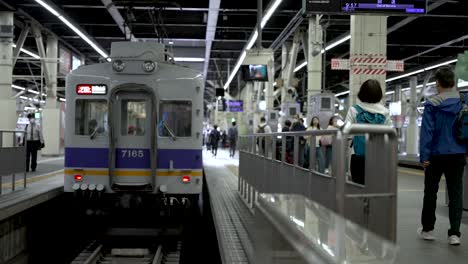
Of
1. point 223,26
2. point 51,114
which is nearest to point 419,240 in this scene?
point 223,26

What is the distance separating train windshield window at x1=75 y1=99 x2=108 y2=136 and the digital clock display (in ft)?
15.4

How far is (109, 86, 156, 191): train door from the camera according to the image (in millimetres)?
9133

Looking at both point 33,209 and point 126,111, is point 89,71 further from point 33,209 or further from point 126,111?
point 33,209

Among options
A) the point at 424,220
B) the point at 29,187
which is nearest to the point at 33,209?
the point at 29,187

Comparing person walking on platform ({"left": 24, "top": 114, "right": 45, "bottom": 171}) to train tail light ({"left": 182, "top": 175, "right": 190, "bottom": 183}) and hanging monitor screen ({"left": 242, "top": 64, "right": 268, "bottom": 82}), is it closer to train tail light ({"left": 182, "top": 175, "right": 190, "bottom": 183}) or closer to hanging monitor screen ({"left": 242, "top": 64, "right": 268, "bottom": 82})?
train tail light ({"left": 182, "top": 175, "right": 190, "bottom": 183})

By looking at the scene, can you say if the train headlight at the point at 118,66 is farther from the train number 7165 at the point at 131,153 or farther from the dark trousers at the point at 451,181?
the dark trousers at the point at 451,181

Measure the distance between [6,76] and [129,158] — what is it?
13327 mm

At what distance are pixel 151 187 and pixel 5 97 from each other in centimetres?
1341

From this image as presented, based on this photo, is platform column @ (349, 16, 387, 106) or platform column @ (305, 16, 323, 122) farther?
platform column @ (305, 16, 323, 122)

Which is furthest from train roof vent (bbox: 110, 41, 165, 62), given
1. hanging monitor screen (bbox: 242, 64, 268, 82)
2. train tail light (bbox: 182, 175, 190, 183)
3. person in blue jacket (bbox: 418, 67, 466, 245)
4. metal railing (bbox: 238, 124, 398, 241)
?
hanging monitor screen (bbox: 242, 64, 268, 82)

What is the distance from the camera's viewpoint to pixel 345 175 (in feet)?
9.29

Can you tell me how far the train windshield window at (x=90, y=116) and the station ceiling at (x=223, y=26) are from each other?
6.94 meters

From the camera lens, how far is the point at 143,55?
9430mm

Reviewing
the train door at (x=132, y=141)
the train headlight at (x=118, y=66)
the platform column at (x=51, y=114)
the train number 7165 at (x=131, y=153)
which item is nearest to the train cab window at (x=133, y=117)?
the train door at (x=132, y=141)
